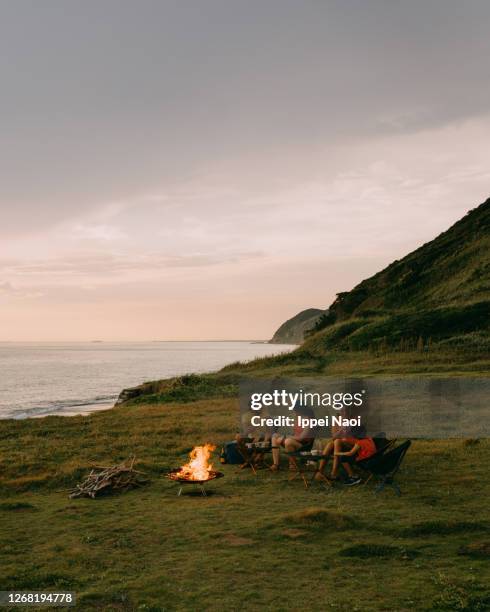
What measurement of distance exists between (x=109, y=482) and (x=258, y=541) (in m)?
5.54

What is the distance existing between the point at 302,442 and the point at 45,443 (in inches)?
484

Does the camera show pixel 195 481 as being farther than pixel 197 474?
No

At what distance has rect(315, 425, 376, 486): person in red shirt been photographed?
1376 centimetres

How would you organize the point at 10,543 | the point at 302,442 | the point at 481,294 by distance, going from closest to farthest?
the point at 10,543
the point at 302,442
the point at 481,294

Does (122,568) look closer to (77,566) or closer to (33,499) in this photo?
(77,566)

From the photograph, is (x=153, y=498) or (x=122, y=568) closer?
(x=122, y=568)

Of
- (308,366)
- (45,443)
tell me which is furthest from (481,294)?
(45,443)

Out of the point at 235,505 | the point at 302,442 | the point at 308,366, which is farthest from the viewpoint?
the point at 308,366

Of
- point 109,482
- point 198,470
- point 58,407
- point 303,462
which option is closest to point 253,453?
point 303,462

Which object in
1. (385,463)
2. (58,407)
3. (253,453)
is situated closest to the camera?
(385,463)

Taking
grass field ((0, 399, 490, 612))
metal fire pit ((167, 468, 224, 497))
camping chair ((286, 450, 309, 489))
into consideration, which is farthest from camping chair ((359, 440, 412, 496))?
metal fire pit ((167, 468, 224, 497))

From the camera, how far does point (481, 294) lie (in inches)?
2360

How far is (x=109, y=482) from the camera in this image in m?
13.9

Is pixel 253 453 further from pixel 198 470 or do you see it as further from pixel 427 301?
pixel 427 301
